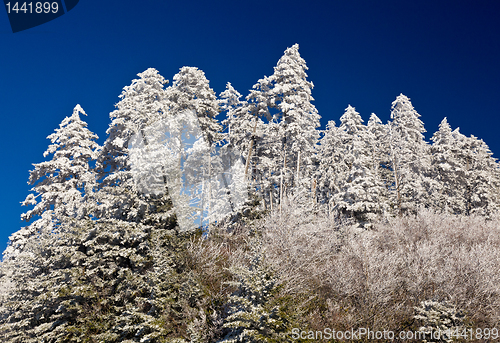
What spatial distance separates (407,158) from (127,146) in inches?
1085

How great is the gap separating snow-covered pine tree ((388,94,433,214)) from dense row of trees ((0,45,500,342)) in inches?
5.7

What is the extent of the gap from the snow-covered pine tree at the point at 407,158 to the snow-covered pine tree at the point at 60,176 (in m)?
29.2

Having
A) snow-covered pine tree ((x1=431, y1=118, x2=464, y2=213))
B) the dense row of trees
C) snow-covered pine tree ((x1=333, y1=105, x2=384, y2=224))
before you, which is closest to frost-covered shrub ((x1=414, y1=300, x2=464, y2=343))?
the dense row of trees

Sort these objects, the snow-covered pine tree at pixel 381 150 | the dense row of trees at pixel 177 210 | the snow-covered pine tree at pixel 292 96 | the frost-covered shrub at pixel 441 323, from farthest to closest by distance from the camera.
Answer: the snow-covered pine tree at pixel 381 150 < the snow-covered pine tree at pixel 292 96 < the dense row of trees at pixel 177 210 < the frost-covered shrub at pixel 441 323

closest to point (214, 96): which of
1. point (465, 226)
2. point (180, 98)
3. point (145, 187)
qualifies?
point (180, 98)

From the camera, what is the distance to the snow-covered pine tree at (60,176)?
20734 millimetres

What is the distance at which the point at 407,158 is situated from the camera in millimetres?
30734

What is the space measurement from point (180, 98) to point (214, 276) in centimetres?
1431

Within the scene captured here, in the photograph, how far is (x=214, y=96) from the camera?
24500 millimetres

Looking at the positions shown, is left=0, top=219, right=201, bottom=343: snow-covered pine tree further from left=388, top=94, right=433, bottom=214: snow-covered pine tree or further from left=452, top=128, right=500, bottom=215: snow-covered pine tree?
left=452, top=128, right=500, bottom=215: snow-covered pine tree

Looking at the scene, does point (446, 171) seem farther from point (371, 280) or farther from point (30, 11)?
point (30, 11)

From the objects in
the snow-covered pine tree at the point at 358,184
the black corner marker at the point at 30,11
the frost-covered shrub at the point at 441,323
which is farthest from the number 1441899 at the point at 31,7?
the snow-covered pine tree at the point at 358,184

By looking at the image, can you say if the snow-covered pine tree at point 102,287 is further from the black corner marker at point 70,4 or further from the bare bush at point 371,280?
the black corner marker at point 70,4

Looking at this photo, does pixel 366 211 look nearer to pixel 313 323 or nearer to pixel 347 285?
pixel 347 285
